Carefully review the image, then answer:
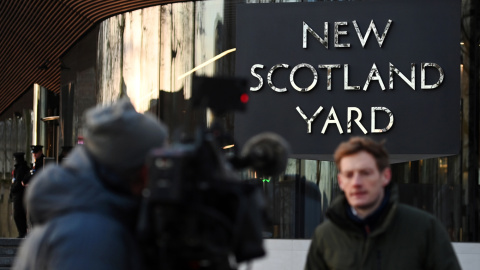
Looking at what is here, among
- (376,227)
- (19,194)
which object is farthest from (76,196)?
(19,194)

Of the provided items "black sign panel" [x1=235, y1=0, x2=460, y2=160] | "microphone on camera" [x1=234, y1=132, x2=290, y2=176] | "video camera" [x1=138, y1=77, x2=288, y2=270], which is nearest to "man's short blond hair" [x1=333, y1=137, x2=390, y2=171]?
"microphone on camera" [x1=234, y1=132, x2=290, y2=176]

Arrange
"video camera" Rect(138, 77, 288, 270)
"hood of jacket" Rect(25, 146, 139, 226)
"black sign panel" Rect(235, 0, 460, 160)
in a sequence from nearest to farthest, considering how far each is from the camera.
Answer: "video camera" Rect(138, 77, 288, 270) → "hood of jacket" Rect(25, 146, 139, 226) → "black sign panel" Rect(235, 0, 460, 160)

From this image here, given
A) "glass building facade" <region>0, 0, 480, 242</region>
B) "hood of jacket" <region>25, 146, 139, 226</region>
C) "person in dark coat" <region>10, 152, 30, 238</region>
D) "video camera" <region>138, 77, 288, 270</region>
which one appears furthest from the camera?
"person in dark coat" <region>10, 152, 30, 238</region>

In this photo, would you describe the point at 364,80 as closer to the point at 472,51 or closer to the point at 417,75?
the point at 417,75

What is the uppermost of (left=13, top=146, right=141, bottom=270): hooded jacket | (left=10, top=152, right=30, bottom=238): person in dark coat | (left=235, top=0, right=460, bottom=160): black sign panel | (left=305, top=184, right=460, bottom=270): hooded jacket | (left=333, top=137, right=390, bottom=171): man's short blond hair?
(left=235, top=0, right=460, bottom=160): black sign panel

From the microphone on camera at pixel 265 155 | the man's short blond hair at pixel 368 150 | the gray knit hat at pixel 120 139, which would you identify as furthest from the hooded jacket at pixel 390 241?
the gray knit hat at pixel 120 139

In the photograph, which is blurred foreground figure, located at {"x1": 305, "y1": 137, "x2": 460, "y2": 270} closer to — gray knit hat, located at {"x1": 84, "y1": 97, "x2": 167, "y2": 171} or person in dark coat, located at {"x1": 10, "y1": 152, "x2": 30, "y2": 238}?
gray knit hat, located at {"x1": 84, "y1": 97, "x2": 167, "y2": 171}

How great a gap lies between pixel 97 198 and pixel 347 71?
40.0 ft

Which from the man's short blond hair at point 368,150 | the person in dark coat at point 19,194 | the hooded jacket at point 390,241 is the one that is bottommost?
the person in dark coat at point 19,194

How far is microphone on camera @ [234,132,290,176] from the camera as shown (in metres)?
2.61

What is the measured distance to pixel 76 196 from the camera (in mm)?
2436

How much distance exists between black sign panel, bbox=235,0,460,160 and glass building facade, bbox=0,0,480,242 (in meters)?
0.72

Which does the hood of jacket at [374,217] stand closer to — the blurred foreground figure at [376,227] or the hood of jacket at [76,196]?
the blurred foreground figure at [376,227]

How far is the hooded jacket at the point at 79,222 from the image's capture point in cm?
233
